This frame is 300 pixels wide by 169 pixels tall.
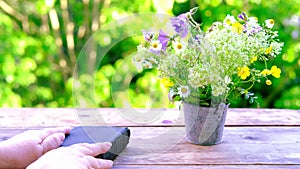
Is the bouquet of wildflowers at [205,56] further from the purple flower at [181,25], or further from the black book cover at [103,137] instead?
the black book cover at [103,137]

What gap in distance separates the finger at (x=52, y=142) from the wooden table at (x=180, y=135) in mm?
161

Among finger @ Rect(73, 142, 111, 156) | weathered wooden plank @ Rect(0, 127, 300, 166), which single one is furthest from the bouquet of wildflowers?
finger @ Rect(73, 142, 111, 156)

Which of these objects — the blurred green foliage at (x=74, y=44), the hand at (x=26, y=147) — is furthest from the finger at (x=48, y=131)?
the blurred green foliage at (x=74, y=44)

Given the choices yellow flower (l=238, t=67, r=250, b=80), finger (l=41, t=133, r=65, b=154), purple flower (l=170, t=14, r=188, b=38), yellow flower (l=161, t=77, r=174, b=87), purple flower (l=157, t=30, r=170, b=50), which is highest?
purple flower (l=170, t=14, r=188, b=38)

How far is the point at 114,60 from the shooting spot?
296 centimetres

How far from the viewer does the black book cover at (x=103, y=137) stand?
3.86 feet

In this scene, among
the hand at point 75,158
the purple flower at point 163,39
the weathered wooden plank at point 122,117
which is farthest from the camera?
the weathered wooden plank at point 122,117

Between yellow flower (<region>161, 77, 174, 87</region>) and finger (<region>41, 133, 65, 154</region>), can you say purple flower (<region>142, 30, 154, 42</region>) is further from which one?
finger (<region>41, 133, 65, 154</region>)

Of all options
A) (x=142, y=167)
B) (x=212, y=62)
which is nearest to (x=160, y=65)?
(x=212, y=62)

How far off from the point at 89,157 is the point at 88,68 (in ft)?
1.75

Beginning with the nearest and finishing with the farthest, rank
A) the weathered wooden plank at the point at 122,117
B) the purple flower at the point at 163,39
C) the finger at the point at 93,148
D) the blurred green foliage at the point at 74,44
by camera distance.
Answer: the finger at the point at 93,148 → the purple flower at the point at 163,39 → the weathered wooden plank at the point at 122,117 → the blurred green foliage at the point at 74,44

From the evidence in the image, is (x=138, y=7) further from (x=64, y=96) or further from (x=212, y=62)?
(x=212, y=62)

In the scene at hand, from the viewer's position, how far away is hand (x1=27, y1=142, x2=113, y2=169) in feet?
3.16

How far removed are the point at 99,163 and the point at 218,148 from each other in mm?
377
